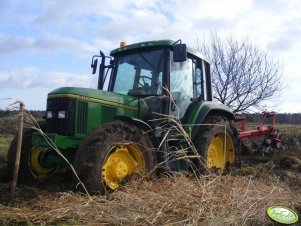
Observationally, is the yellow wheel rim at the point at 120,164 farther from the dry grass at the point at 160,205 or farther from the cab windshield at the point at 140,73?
the cab windshield at the point at 140,73

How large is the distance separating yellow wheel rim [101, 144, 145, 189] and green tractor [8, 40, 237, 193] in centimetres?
1

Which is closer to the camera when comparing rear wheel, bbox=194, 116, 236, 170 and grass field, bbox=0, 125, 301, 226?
grass field, bbox=0, 125, 301, 226

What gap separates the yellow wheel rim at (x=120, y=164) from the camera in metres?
5.80

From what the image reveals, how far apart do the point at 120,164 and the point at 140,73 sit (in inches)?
77.9

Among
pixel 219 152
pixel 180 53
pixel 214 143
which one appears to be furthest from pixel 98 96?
pixel 219 152

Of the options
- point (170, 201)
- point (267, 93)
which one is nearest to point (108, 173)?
point (170, 201)

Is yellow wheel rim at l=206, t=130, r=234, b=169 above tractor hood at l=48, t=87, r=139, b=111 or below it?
below

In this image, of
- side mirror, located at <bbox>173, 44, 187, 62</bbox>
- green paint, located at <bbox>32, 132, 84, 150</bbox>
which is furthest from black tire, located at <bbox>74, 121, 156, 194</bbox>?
side mirror, located at <bbox>173, 44, 187, 62</bbox>

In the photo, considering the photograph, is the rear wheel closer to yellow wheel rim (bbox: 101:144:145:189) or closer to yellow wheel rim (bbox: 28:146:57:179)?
yellow wheel rim (bbox: 101:144:145:189)

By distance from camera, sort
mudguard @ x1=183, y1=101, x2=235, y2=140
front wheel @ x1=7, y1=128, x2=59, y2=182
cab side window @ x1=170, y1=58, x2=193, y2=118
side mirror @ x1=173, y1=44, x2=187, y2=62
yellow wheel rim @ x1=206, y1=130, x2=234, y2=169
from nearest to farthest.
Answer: side mirror @ x1=173, y1=44, x2=187, y2=62, front wheel @ x1=7, y1=128, x2=59, y2=182, cab side window @ x1=170, y1=58, x2=193, y2=118, mudguard @ x1=183, y1=101, x2=235, y2=140, yellow wheel rim @ x1=206, y1=130, x2=234, y2=169

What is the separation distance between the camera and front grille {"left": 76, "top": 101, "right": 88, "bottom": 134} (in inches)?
241

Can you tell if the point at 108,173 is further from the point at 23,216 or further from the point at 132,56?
the point at 132,56

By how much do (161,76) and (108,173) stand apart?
2.07 meters

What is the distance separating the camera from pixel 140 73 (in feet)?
24.1
